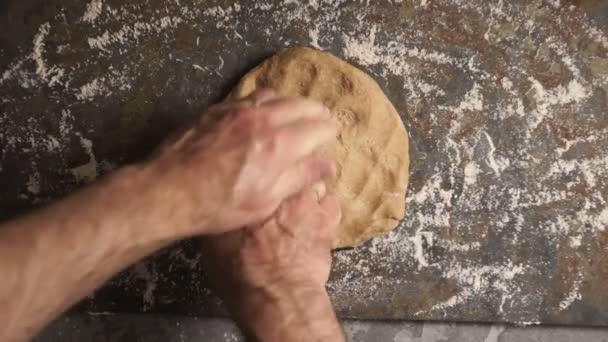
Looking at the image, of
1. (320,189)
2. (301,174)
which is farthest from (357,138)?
(301,174)

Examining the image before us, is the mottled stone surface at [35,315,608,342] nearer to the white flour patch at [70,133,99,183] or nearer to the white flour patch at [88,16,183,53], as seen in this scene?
the white flour patch at [70,133,99,183]

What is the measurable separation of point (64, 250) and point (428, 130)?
2.51ft

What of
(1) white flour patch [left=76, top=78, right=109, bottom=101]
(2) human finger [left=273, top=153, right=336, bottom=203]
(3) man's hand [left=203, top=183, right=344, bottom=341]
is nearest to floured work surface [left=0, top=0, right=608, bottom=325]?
(1) white flour patch [left=76, top=78, right=109, bottom=101]

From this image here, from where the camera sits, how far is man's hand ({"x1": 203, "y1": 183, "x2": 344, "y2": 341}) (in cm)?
106

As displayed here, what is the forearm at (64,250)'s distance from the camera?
2.58 feet

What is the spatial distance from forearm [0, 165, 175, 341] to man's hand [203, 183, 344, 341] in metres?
0.23

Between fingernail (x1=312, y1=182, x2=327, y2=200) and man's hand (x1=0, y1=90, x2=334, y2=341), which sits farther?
fingernail (x1=312, y1=182, x2=327, y2=200)

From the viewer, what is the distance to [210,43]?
129cm

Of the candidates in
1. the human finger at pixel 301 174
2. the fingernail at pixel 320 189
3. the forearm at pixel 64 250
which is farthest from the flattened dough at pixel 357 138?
the forearm at pixel 64 250

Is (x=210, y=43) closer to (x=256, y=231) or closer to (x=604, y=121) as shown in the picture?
(x=256, y=231)

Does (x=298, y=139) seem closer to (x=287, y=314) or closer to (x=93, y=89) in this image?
(x=287, y=314)

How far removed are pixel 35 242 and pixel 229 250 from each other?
1.23 feet

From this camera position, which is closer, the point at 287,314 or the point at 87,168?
the point at 287,314

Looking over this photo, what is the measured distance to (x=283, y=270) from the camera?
110cm
